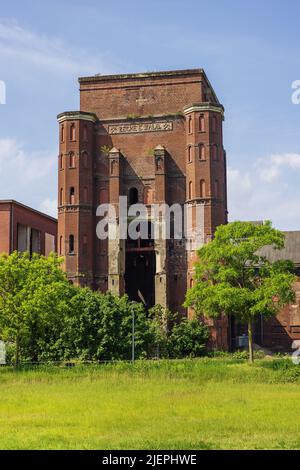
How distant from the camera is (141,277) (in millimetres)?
57844

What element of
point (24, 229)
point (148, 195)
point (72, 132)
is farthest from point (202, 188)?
point (24, 229)

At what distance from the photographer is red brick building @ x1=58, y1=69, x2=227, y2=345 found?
5228 cm

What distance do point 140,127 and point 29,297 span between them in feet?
73.3

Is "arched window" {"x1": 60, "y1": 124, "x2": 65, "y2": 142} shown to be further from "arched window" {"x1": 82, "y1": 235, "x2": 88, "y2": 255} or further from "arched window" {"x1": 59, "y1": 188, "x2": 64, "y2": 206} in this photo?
"arched window" {"x1": 82, "y1": 235, "x2": 88, "y2": 255}

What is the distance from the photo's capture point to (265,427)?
17.4m

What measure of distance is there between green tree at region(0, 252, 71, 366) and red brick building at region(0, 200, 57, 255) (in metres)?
17.4

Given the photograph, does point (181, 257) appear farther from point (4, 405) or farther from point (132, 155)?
point (4, 405)

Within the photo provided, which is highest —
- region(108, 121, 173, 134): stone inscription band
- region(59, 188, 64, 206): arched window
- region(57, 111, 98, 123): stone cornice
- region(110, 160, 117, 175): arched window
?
region(57, 111, 98, 123): stone cornice

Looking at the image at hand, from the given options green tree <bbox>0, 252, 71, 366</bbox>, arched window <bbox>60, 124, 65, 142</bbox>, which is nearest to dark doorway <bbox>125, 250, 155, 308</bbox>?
arched window <bbox>60, 124, 65, 142</bbox>

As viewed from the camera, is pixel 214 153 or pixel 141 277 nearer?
pixel 214 153

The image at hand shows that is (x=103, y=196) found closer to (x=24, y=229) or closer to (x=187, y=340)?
(x=24, y=229)

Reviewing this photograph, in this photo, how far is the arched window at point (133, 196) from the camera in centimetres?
5461

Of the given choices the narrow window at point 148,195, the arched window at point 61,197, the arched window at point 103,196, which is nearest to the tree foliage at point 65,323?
the narrow window at point 148,195

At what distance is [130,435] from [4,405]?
8.10 m
